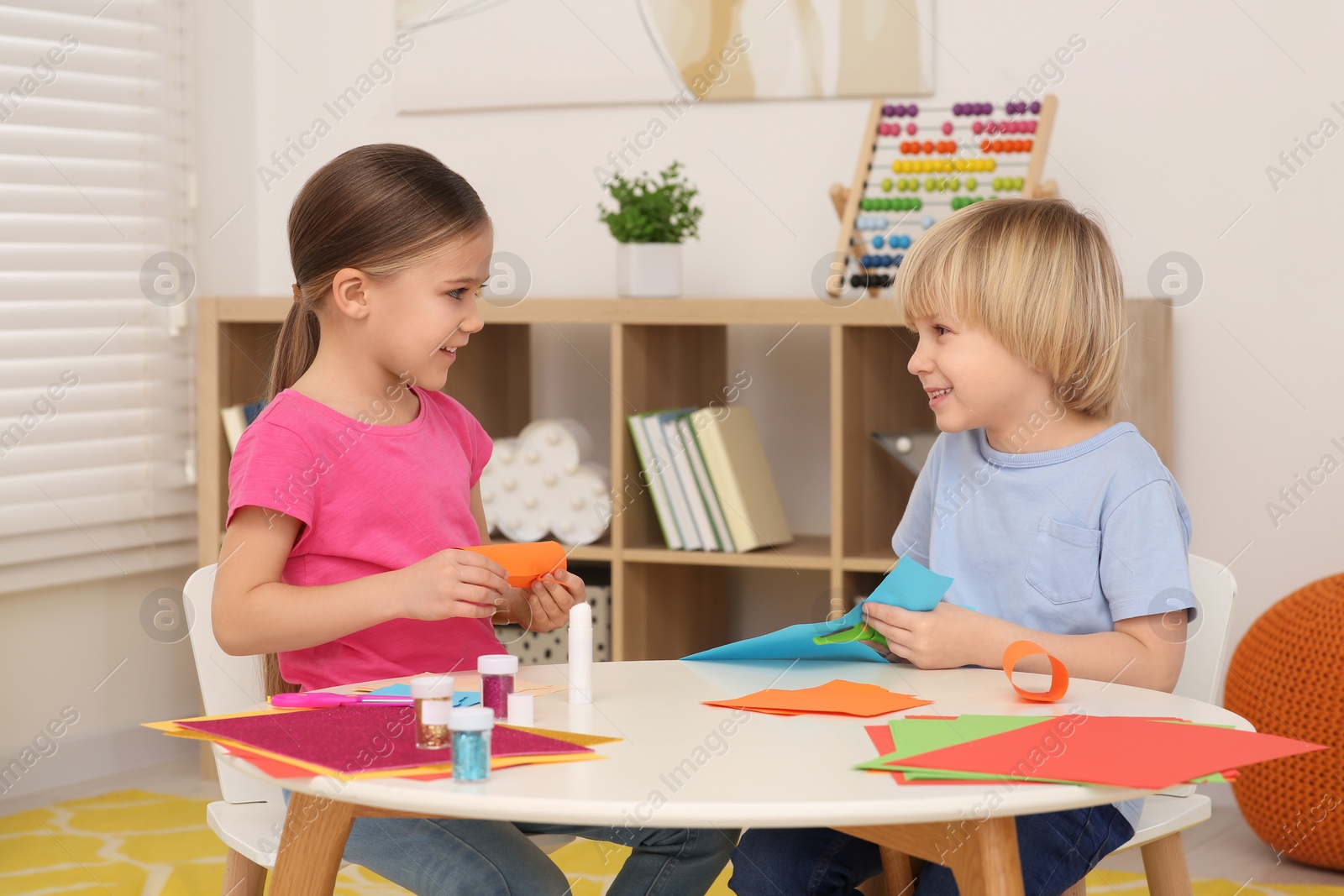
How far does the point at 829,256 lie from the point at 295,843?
203 centimetres

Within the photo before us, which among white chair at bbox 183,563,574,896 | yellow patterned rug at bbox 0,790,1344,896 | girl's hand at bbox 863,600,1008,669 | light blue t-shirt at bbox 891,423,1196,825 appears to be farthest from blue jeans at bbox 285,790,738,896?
yellow patterned rug at bbox 0,790,1344,896

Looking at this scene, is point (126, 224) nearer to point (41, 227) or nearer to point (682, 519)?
point (41, 227)

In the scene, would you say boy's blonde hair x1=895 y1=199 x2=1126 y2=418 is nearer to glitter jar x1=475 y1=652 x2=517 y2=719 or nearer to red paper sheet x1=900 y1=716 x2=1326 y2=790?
red paper sheet x1=900 y1=716 x2=1326 y2=790

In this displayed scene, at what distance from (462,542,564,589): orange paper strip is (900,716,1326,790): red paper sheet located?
1.62 ft

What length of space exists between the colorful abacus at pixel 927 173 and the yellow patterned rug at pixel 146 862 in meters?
1.15

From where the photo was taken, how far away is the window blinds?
2.88 metres

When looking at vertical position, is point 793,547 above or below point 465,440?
below

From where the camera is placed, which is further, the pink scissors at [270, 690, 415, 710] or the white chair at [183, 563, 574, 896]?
the white chair at [183, 563, 574, 896]

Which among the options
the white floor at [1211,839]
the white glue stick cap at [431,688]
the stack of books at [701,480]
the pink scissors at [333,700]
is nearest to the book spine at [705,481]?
the stack of books at [701,480]

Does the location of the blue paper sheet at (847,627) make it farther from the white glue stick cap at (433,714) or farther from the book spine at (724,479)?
the book spine at (724,479)

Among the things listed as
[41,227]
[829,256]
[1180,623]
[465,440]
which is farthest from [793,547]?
[41,227]

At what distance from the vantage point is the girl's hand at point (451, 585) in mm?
1322

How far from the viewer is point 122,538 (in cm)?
310

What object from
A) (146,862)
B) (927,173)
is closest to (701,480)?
(927,173)
